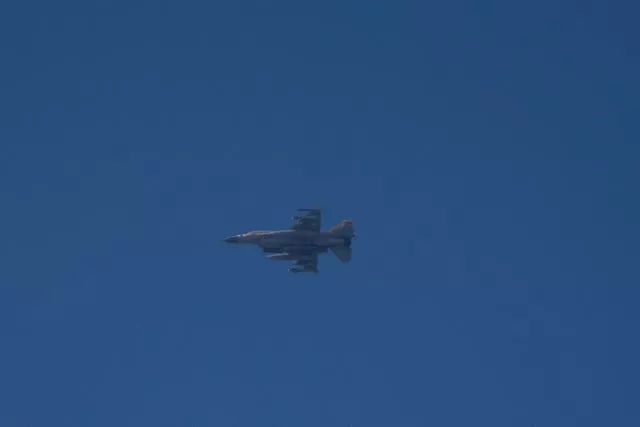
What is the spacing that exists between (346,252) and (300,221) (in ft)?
21.2

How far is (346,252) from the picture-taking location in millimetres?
109188

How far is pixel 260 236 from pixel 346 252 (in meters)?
10.4

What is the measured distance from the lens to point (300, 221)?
108 meters

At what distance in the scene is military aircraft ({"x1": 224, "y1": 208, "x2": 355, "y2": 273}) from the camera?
356 ft

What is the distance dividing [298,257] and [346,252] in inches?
221

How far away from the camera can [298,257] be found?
10981 cm

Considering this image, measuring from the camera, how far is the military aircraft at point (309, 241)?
10844 centimetres

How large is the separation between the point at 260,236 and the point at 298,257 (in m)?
5.33

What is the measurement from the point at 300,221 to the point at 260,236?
604cm

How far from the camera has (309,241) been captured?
10862 cm

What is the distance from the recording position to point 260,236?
111 m

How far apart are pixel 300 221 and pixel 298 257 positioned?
4.52 m
